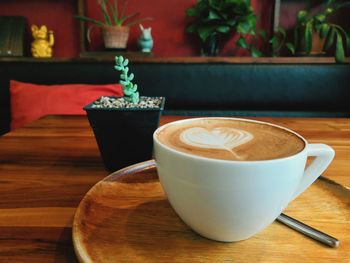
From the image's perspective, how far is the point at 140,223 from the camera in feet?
1.24

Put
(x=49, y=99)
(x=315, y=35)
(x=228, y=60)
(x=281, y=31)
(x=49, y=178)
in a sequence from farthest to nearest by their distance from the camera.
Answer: (x=281, y=31) → (x=315, y=35) → (x=228, y=60) → (x=49, y=99) → (x=49, y=178)

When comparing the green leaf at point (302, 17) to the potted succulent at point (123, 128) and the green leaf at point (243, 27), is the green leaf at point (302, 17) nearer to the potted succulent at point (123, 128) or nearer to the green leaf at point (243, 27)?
the green leaf at point (243, 27)

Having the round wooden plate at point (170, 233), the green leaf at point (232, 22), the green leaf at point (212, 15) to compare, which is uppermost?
the green leaf at point (212, 15)

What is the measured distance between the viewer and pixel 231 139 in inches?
15.0

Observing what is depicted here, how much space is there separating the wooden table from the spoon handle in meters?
0.01

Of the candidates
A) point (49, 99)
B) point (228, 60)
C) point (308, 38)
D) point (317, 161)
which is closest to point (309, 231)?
point (317, 161)

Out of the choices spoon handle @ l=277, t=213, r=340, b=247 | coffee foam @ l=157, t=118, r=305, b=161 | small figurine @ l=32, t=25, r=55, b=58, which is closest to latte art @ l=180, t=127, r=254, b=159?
coffee foam @ l=157, t=118, r=305, b=161

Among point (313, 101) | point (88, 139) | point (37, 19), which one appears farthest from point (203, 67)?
point (37, 19)

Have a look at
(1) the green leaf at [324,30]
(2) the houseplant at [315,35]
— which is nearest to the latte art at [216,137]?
(2) the houseplant at [315,35]

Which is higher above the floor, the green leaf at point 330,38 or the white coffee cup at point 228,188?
the green leaf at point 330,38

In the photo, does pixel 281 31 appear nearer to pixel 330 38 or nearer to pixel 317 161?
pixel 330 38

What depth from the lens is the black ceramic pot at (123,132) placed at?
0.53 metres

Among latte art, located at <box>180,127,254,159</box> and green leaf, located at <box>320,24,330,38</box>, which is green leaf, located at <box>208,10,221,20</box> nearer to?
green leaf, located at <box>320,24,330,38</box>

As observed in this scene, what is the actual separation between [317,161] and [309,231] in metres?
0.08
